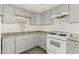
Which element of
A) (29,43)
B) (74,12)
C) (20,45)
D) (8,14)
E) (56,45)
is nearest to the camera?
(74,12)

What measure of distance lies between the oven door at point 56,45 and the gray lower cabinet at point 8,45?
0.83m

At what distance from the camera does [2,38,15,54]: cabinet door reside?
1229mm

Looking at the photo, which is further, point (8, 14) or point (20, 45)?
point (20, 45)

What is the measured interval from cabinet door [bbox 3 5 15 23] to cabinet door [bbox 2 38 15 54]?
429 millimetres

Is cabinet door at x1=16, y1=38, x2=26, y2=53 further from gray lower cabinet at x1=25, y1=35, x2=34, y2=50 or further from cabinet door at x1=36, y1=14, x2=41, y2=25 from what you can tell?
cabinet door at x1=36, y1=14, x2=41, y2=25

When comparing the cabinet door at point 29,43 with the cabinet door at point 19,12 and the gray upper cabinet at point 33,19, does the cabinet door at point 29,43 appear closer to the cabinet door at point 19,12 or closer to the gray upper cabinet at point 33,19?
the gray upper cabinet at point 33,19

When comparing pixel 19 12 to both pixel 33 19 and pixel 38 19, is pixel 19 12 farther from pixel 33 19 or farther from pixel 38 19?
pixel 38 19

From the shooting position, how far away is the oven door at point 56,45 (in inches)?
43.0

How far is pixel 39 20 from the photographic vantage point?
216cm

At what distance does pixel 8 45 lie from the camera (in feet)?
4.24

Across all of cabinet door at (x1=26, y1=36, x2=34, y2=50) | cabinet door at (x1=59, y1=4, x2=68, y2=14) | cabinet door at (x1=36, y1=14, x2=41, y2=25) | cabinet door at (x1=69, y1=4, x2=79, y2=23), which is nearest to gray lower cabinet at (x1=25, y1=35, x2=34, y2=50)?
cabinet door at (x1=26, y1=36, x2=34, y2=50)

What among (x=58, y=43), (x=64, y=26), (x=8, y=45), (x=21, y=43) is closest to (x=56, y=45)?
(x=58, y=43)

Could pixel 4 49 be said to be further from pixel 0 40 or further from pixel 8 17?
pixel 8 17
